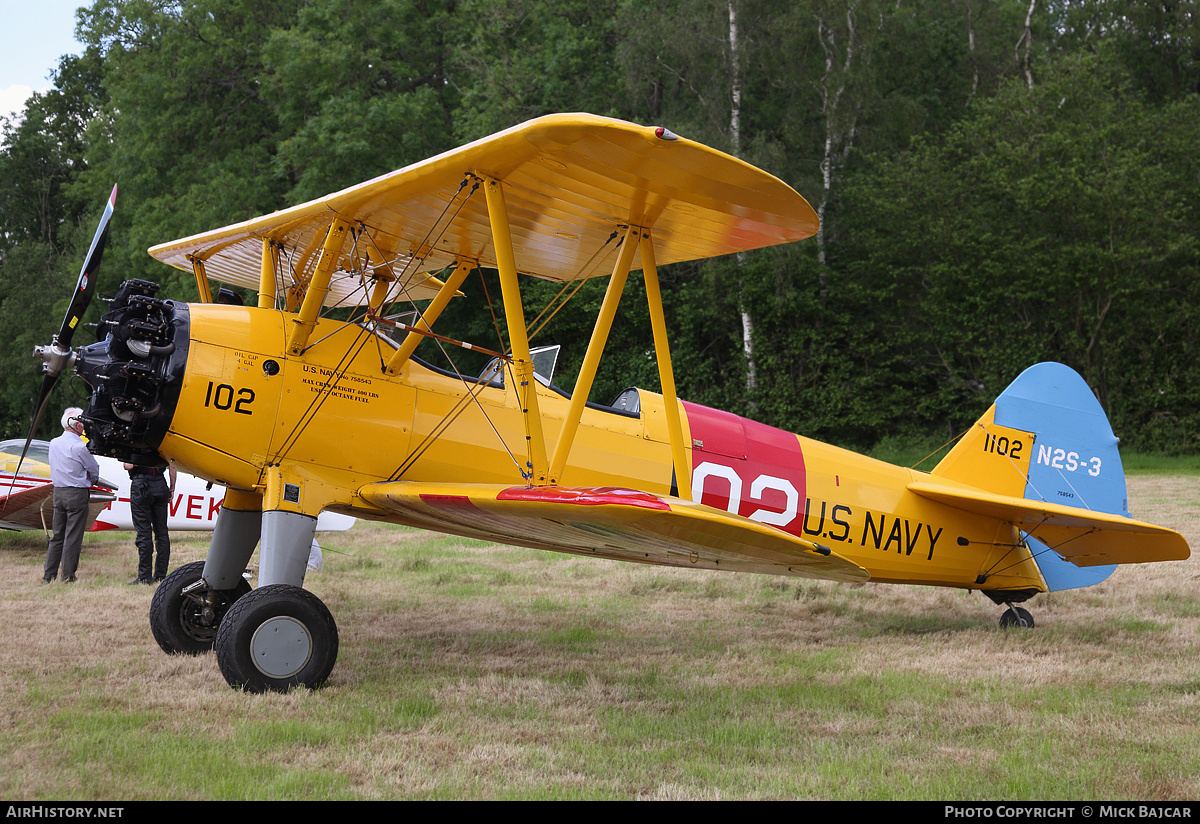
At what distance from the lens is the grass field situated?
3.54 metres

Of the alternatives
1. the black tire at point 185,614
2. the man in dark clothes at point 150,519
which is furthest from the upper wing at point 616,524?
the man in dark clothes at point 150,519

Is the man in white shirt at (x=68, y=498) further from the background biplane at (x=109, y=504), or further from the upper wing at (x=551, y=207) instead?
the upper wing at (x=551, y=207)

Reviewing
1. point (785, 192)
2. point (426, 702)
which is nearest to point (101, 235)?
point (426, 702)

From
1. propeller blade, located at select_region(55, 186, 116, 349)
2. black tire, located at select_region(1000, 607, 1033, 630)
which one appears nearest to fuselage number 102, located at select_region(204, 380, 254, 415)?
propeller blade, located at select_region(55, 186, 116, 349)

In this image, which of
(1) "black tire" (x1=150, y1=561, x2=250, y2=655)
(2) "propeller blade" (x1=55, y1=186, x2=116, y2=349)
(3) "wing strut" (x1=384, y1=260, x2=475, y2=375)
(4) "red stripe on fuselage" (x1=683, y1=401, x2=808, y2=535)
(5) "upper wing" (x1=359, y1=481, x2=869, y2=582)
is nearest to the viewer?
(5) "upper wing" (x1=359, y1=481, x2=869, y2=582)

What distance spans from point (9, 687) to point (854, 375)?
2231cm

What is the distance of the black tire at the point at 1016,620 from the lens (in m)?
6.55

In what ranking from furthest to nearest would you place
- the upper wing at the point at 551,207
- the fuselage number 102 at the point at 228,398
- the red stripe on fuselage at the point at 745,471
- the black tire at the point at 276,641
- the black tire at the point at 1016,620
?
the black tire at the point at 1016,620 → the red stripe on fuselage at the point at 745,471 → the fuselage number 102 at the point at 228,398 → the black tire at the point at 276,641 → the upper wing at the point at 551,207

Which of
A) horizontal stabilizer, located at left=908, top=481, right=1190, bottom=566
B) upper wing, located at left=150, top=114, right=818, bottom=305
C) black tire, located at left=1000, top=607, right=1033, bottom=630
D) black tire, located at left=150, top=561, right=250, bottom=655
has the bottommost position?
black tire, located at left=150, top=561, right=250, bottom=655

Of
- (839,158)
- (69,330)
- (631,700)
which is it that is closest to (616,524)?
(631,700)

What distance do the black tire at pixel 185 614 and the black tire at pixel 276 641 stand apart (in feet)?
4.04

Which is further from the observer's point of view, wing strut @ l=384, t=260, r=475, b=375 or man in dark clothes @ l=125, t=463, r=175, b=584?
man in dark clothes @ l=125, t=463, r=175, b=584

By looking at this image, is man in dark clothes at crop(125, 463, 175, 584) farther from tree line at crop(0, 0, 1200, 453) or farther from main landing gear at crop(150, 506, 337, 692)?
tree line at crop(0, 0, 1200, 453)

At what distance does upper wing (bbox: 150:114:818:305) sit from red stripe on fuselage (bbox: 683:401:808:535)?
121 cm
